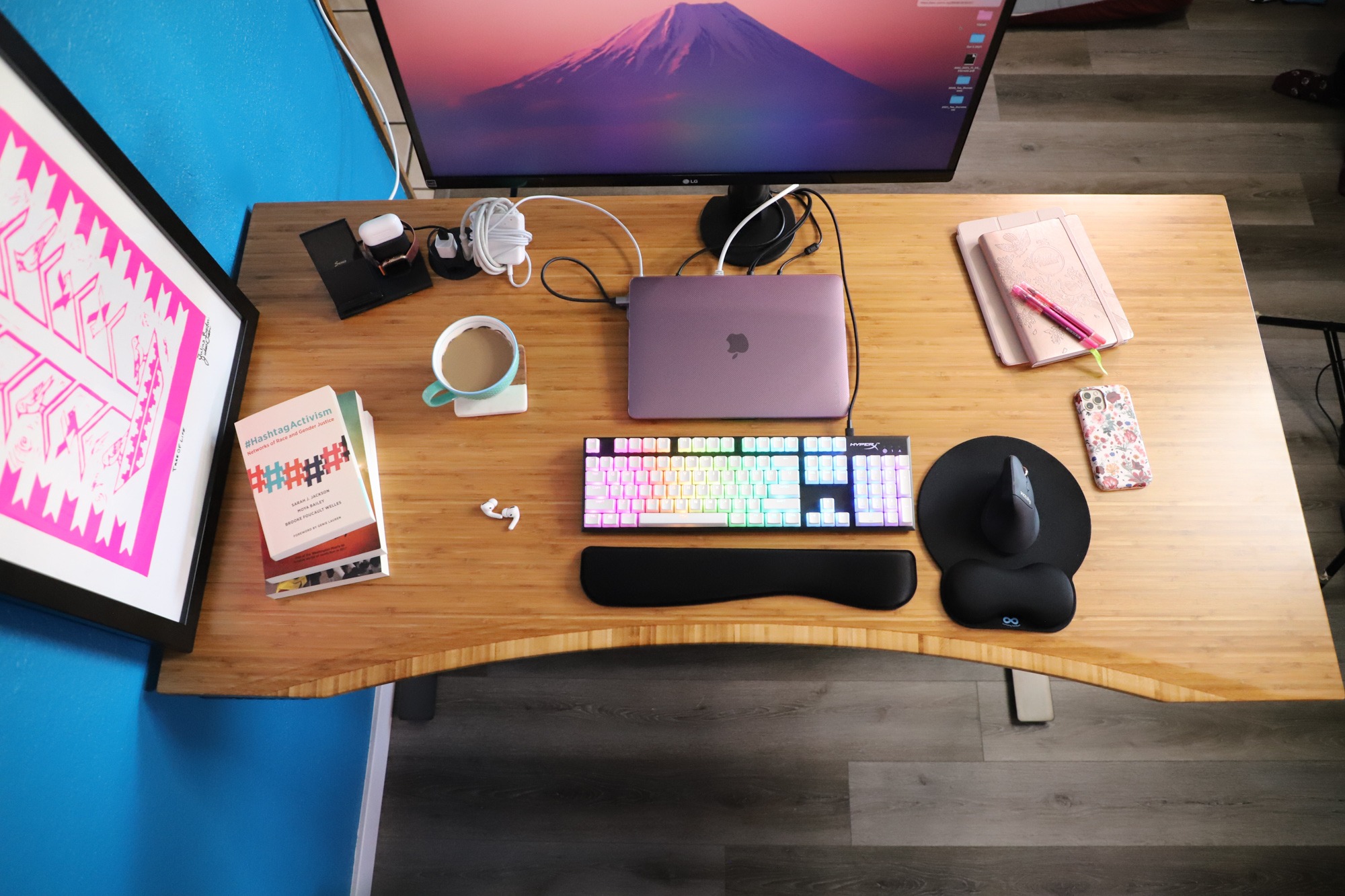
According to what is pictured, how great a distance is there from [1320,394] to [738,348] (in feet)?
5.72

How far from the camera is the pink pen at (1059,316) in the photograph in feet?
3.38

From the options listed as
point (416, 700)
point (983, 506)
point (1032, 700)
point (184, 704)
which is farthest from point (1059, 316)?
point (416, 700)

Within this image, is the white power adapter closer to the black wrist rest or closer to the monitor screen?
the monitor screen

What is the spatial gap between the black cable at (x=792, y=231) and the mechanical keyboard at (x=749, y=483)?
0.95ft

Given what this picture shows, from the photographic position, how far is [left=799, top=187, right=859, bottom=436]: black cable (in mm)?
1022

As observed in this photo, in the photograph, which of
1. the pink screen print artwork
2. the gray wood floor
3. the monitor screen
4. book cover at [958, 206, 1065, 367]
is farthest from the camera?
the gray wood floor

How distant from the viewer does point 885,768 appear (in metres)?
1.63

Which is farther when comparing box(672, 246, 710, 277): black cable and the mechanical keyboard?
box(672, 246, 710, 277): black cable

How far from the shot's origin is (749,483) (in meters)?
0.98

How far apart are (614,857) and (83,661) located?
1098mm

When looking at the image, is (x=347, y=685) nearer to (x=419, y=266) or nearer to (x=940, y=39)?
(x=419, y=266)

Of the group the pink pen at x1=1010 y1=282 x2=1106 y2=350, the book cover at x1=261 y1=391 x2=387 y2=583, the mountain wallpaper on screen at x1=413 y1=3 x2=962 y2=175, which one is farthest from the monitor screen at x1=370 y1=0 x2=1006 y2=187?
the book cover at x1=261 y1=391 x2=387 y2=583

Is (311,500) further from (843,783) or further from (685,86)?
(843,783)

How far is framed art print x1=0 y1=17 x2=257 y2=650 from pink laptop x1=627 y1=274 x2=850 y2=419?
0.56 metres
